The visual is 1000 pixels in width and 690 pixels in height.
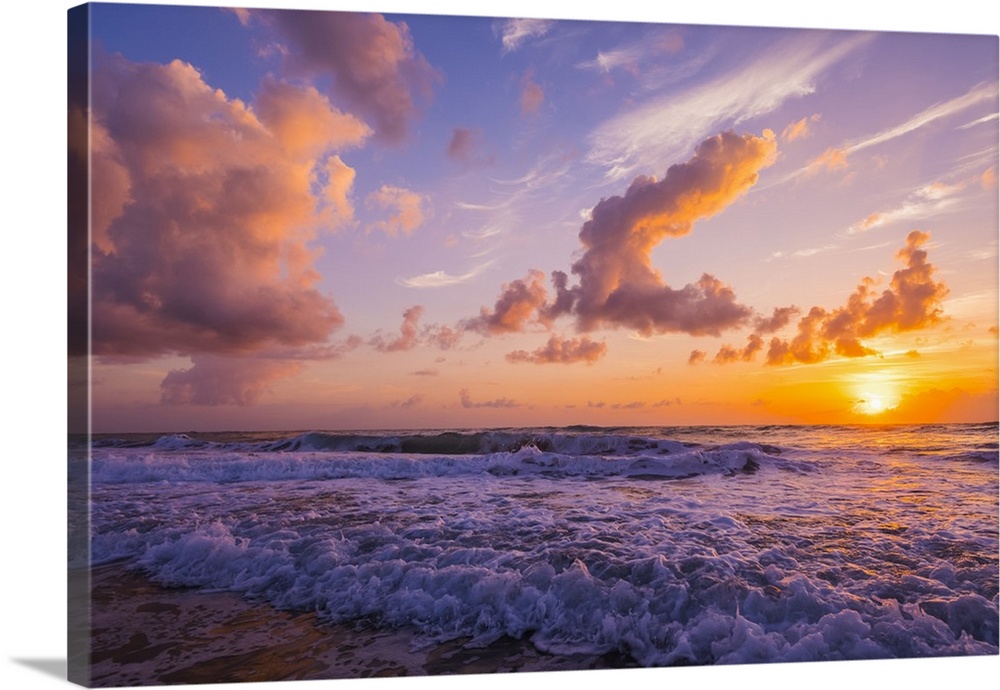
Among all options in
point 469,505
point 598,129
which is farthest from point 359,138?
point 469,505

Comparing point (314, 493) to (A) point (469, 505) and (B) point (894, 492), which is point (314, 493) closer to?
(A) point (469, 505)

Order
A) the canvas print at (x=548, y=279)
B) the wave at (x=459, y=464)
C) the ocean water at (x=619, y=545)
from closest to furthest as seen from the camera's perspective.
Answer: the ocean water at (x=619, y=545)
the canvas print at (x=548, y=279)
the wave at (x=459, y=464)

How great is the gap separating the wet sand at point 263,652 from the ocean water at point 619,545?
0.30 ft

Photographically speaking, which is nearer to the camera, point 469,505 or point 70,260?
point 70,260

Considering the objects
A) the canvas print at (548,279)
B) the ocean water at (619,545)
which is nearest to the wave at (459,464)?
the ocean water at (619,545)

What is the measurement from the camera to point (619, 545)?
3984mm

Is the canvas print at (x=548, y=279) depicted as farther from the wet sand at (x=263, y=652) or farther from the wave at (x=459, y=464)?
the wave at (x=459, y=464)

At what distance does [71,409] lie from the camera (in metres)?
3.37

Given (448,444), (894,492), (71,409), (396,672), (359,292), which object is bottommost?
(396,672)

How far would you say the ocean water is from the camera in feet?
11.5

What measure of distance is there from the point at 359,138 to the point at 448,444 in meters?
2.96

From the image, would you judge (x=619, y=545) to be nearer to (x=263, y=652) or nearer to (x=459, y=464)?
(x=263, y=652)

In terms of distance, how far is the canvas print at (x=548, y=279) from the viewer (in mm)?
3834

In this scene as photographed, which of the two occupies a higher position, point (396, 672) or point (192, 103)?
point (192, 103)
